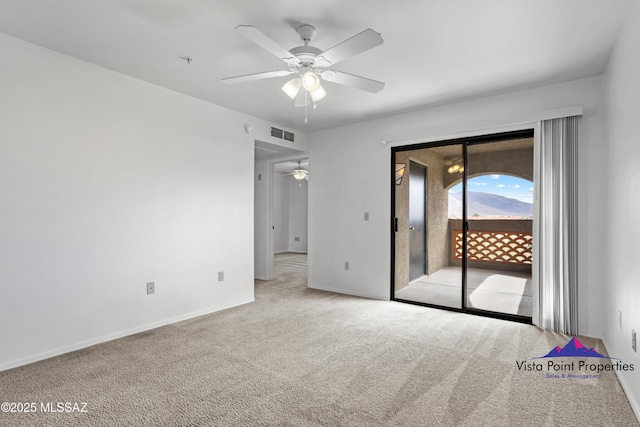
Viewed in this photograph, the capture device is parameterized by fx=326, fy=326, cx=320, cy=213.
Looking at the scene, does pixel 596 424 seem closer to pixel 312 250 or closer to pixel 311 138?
pixel 312 250

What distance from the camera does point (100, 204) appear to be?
298 centimetres

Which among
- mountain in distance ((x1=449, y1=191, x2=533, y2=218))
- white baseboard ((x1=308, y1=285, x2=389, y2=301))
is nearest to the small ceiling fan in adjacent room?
white baseboard ((x1=308, y1=285, x2=389, y2=301))

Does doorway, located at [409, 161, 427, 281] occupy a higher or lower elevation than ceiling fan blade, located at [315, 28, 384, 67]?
lower

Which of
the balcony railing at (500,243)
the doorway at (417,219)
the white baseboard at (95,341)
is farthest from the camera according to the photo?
the balcony railing at (500,243)

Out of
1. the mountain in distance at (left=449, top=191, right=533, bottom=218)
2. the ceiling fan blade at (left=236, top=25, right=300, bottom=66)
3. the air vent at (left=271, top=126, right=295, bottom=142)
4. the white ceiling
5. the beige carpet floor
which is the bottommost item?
the beige carpet floor

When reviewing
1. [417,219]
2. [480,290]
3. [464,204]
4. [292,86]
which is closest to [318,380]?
[292,86]

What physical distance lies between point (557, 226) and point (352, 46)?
2754 millimetres

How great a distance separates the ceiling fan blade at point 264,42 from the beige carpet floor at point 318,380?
223 centimetres

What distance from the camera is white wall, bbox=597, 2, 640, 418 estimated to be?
1.98 meters

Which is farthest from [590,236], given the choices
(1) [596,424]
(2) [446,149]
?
(2) [446,149]

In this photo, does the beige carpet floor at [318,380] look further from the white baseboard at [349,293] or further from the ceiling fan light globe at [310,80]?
the ceiling fan light globe at [310,80]

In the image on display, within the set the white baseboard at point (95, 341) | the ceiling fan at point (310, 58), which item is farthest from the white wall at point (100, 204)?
the ceiling fan at point (310, 58)

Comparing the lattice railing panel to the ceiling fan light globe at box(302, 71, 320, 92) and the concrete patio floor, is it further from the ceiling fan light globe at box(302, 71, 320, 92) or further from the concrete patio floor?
the ceiling fan light globe at box(302, 71, 320, 92)

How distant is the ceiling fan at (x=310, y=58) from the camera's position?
1962 mm
